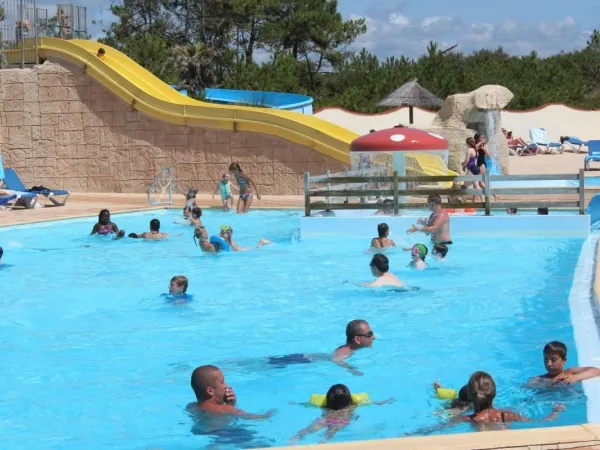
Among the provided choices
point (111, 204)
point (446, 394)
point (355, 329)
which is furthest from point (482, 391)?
point (111, 204)

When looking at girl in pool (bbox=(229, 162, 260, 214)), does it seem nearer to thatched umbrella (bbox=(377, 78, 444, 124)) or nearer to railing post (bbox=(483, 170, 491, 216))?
railing post (bbox=(483, 170, 491, 216))

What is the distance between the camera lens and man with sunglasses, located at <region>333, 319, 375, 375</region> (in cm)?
753

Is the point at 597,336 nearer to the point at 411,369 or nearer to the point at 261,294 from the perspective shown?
the point at 411,369

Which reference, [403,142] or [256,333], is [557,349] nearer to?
[256,333]

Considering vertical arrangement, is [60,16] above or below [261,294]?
above

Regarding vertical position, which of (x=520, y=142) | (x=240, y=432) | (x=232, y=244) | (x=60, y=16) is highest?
(x=60, y=16)

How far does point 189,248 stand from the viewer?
14.5 m

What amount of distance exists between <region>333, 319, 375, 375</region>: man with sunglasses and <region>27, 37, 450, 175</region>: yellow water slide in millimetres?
12706

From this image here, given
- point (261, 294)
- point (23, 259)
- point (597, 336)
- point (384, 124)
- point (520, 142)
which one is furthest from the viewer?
point (384, 124)

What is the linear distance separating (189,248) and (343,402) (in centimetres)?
875

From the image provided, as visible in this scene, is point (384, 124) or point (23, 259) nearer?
point (23, 259)

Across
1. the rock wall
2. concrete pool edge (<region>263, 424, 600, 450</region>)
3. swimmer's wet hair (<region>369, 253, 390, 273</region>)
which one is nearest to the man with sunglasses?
swimmer's wet hair (<region>369, 253, 390, 273</region>)

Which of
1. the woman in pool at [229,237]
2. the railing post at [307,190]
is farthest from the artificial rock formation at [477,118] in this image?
the woman in pool at [229,237]

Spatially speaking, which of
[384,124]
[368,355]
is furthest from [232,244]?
[384,124]
